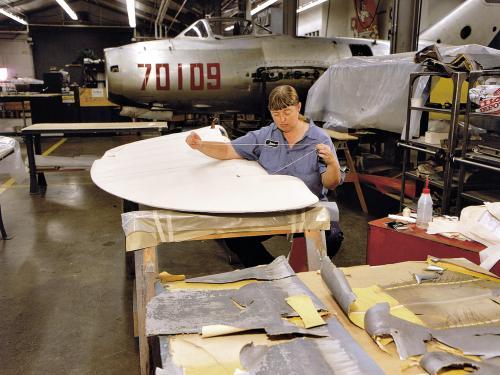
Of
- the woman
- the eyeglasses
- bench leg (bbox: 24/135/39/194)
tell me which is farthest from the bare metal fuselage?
the eyeglasses

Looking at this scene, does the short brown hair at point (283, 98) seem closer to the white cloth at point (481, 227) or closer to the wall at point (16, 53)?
the white cloth at point (481, 227)

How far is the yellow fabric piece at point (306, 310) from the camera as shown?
46.4 inches

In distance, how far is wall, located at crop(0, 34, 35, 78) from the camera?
Result: 1958cm

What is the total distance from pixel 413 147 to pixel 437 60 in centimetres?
72

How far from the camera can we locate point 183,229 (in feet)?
5.77

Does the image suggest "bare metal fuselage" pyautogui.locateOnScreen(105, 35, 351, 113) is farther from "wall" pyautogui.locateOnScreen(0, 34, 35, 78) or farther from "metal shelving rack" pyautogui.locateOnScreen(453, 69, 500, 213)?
"wall" pyautogui.locateOnScreen(0, 34, 35, 78)

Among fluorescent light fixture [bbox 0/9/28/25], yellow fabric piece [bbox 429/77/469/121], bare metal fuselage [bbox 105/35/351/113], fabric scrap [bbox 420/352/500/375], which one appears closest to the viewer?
fabric scrap [bbox 420/352/500/375]

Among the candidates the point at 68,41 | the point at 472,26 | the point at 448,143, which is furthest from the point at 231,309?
the point at 68,41

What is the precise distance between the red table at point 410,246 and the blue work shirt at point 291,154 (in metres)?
A: 0.38

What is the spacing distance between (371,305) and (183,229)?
2.58ft

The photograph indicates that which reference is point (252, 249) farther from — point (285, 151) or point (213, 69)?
point (213, 69)

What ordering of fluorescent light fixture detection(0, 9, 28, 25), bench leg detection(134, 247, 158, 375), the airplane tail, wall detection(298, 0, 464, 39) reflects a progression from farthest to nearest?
fluorescent light fixture detection(0, 9, 28, 25) → wall detection(298, 0, 464, 39) → the airplane tail → bench leg detection(134, 247, 158, 375)

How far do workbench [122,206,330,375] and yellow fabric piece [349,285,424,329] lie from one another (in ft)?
1.59

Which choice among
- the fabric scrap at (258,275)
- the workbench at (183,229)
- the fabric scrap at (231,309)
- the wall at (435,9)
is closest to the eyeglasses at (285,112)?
the workbench at (183,229)
